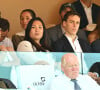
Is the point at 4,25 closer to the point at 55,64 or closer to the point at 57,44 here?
the point at 57,44

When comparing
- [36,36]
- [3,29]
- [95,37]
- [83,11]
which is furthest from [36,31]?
[83,11]

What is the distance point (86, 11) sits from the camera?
475 cm

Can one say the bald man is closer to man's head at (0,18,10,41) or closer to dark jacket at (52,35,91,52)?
dark jacket at (52,35,91,52)

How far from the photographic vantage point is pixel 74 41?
142 inches

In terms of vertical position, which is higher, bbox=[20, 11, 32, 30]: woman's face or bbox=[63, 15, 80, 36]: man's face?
bbox=[20, 11, 32, 30]: woman's face

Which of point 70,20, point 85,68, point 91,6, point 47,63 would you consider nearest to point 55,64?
point 47,63

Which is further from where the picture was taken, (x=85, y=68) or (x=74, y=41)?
(x=74, y=41)

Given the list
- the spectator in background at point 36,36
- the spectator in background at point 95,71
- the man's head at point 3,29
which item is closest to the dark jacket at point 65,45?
the spectator in background at point 36,36

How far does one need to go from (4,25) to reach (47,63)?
116 centimetres

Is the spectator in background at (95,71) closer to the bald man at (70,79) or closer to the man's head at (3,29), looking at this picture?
the bald man at (70,79)

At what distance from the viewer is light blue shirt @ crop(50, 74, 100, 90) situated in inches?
109

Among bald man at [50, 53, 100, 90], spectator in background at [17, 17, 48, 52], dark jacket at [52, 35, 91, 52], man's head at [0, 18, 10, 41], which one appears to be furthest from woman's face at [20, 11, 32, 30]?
bald man at [50, 53, 100, 90]

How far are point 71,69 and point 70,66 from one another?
25 mm

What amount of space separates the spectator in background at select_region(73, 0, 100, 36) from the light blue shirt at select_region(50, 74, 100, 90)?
1837 millimetres
